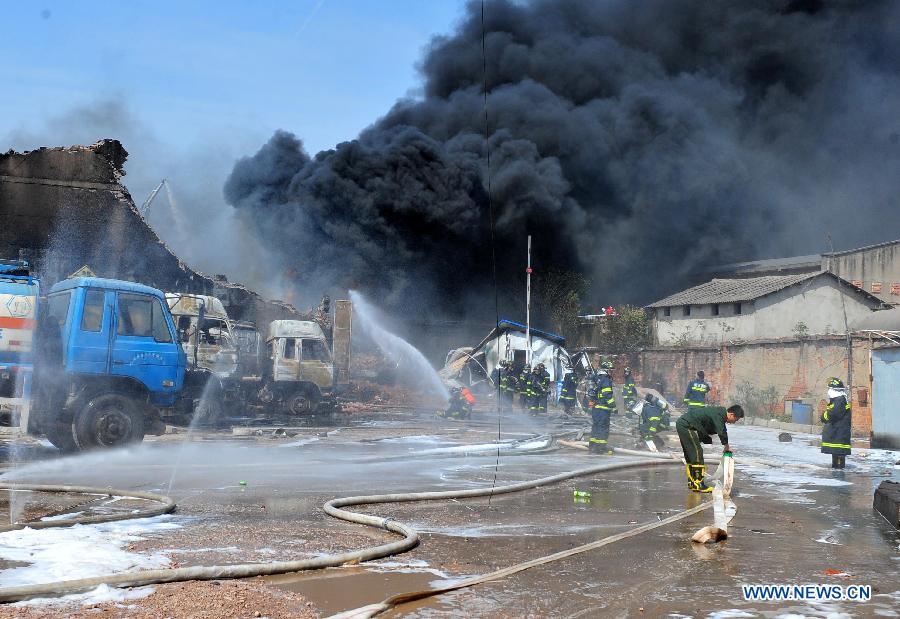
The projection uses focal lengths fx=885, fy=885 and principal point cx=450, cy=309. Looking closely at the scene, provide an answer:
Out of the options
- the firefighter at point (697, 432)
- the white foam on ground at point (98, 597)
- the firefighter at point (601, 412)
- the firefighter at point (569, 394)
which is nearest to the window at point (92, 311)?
the firefighter at point (601, 412)

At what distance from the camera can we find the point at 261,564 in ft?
16.8

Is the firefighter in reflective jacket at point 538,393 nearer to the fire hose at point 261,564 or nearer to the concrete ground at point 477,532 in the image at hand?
the concrete ground at point 477,532

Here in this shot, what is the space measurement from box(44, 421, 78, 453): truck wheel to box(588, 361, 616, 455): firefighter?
7.66 m

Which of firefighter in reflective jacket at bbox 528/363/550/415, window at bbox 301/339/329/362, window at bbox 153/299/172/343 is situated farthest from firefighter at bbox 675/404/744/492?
window at bbox 301/339/329/362

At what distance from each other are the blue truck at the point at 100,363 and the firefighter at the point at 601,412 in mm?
6422

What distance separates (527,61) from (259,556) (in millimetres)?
50322

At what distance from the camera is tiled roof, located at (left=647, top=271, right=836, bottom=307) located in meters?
34.7

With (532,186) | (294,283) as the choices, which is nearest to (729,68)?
(532,186)

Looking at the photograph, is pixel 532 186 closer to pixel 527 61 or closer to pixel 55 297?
pixel 527 61

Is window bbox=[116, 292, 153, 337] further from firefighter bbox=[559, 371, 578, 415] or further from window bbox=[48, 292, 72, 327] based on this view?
firefighter bbox=[559, 371, 578, 415]

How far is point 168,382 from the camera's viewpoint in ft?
42.6

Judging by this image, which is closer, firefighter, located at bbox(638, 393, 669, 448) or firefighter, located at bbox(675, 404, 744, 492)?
firefighter, located at bbox(675, 404, 744, 492)

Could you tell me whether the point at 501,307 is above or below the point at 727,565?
above

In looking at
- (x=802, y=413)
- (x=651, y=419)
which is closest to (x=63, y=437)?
(x=651, y=419)
